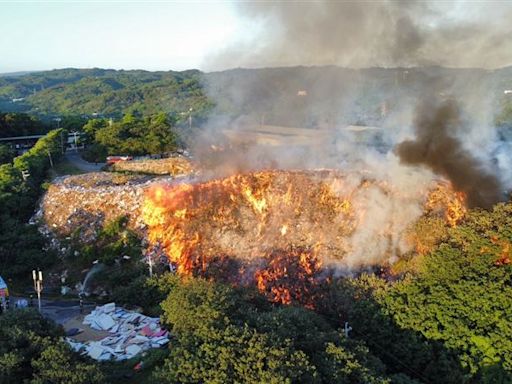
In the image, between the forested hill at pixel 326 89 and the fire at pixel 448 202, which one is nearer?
the fire at pixel 448 202

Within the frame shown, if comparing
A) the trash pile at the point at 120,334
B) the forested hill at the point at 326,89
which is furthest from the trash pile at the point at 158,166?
the trash pile at the point at 120,334

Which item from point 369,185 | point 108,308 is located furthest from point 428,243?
point 108,308

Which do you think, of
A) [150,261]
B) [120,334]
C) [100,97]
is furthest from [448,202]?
[100,97]

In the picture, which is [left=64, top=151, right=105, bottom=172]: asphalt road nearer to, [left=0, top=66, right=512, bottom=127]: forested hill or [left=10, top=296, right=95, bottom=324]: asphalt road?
[left=0, top=66, right=512, bottom=127]: forested hill

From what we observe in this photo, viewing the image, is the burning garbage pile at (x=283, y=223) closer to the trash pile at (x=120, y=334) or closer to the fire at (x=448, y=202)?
the fire at (x=448, y=202)

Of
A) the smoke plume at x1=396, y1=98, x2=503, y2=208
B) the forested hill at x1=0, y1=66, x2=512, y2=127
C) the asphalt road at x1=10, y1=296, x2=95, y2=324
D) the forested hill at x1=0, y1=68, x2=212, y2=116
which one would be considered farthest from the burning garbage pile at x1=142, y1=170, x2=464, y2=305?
the forested hill at x1=0, y1=68, x2=212, y2=116

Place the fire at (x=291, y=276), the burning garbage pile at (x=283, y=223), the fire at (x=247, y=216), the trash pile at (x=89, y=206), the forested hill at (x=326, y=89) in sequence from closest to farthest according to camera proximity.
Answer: the fire at (x=291, y=276) → the burning garbage pile at (x=283, y=223) → the fire at (x=247, y=216) → the trash pile at (x=89, y=206) → the forested hill at (x=326, y=89)
